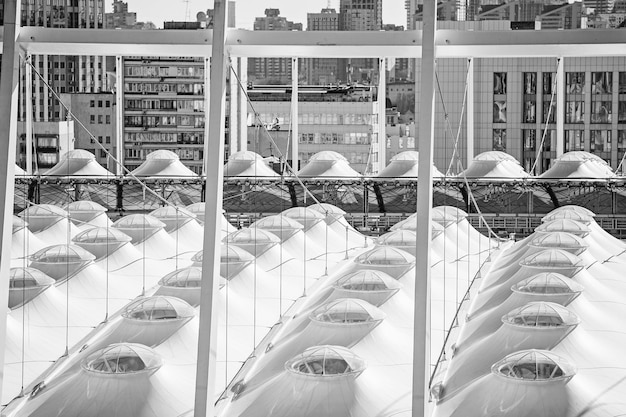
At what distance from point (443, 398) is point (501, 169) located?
10934mm

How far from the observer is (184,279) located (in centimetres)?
1481

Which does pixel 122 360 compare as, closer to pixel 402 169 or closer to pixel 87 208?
pixel 87 208

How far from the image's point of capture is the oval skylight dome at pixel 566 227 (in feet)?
56.5

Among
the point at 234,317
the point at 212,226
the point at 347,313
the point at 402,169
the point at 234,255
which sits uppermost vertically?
the point at 212,226

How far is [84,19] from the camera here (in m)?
87.8

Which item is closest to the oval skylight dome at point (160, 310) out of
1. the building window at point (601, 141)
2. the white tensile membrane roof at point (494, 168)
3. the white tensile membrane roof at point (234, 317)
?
the white tensile membrane roof at point (234, 317)

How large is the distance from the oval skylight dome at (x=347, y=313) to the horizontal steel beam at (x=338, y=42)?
18.6ft

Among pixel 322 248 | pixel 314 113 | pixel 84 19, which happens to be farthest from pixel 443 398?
pixel 84 19

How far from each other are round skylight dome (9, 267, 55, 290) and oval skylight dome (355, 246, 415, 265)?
4306 mm

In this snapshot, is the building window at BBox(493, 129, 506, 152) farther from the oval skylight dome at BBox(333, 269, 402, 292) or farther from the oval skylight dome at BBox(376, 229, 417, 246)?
the oval skylight dome at BBox(333, 269, 402, 292)

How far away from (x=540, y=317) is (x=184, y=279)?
5.00 m

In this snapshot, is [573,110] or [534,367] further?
[573,110]

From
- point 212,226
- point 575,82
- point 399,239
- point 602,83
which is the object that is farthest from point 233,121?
point 212,226

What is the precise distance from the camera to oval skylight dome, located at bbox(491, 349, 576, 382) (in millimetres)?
10492
